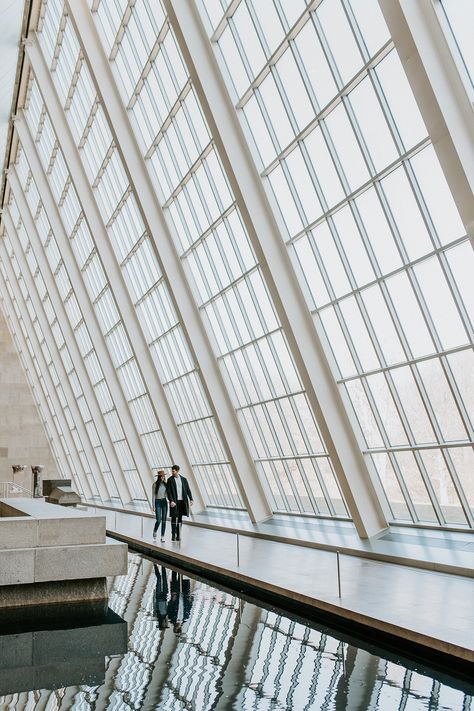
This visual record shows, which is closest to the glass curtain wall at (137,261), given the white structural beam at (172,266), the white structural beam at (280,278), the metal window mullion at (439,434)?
the white structural beam at (172,266)

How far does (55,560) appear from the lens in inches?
385

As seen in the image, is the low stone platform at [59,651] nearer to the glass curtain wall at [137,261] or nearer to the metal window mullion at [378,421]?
the metal window mullion at [378,421]

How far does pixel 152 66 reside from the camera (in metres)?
18.3

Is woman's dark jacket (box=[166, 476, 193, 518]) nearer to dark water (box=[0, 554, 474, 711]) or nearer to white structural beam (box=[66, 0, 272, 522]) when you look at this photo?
white structural beam (box=[66, 0, 272, 522])

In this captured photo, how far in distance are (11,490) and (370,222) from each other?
131 feet

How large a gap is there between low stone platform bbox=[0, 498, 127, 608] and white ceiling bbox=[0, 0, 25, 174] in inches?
744

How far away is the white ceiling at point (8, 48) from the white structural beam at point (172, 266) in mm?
4598

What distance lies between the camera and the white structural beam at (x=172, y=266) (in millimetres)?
19125

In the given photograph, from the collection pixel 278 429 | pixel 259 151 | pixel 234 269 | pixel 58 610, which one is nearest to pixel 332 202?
pixel 259 151

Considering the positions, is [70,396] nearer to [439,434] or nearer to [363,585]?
[439,434]

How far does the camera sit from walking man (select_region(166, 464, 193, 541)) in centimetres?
1591

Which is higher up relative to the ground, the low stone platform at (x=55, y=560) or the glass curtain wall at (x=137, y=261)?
the glass curtain wall at (x=137, y=261)

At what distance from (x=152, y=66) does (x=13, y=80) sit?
12.3 m

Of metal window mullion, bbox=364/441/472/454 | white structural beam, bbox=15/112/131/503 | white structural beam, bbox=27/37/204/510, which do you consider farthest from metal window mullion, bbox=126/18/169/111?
white structural beam, bbox=15/112/131/503
